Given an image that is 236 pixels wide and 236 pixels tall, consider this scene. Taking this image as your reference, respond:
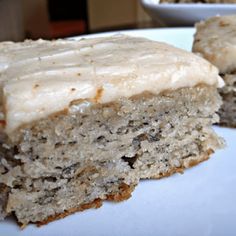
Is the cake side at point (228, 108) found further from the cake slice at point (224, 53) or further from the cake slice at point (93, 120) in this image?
the cake slice at point (93, 120)

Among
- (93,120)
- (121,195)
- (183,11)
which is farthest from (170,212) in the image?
(183,11)

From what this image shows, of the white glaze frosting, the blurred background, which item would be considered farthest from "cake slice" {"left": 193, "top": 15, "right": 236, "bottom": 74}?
the blurred background

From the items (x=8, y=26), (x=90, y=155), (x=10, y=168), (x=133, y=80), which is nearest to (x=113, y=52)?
(x=133, y=80)

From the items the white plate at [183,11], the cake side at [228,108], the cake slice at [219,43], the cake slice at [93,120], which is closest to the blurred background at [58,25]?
the white plate at [183,11]

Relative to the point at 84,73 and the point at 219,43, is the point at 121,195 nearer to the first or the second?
the point at 84,73

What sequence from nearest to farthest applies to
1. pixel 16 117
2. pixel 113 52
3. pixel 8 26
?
pixel 16 117, pixel 113 52, pixel 8 26

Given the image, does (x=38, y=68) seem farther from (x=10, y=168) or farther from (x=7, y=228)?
(x=7, y=228)
